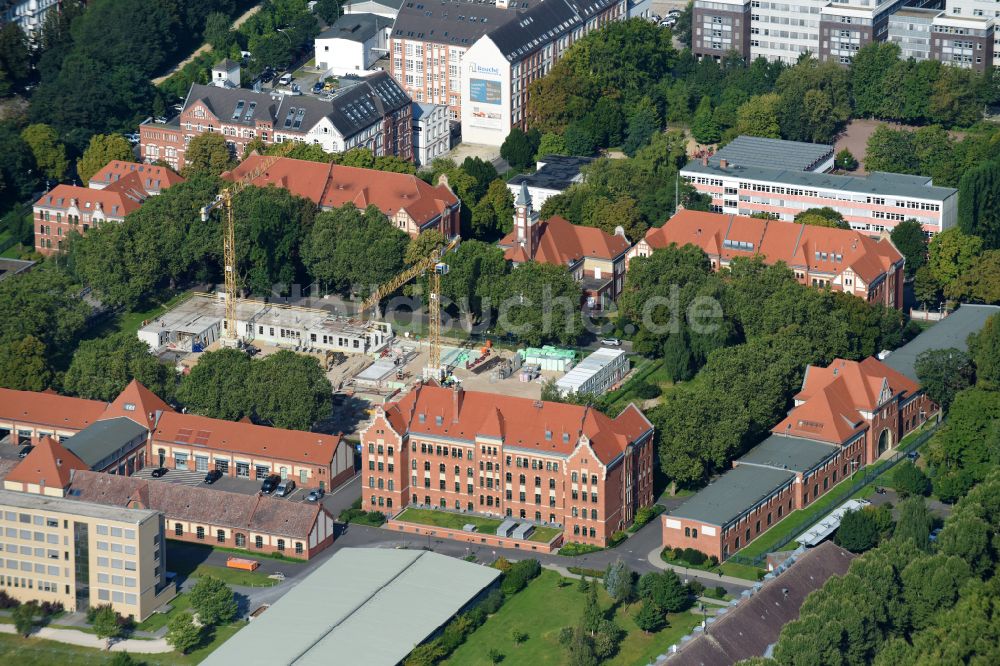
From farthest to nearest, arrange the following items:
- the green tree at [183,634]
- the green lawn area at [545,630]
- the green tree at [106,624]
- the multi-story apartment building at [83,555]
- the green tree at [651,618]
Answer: the multi-story apartment building at [83,555] → the green tree at [106,624] → the green tree at [651,618] → the green tree at [183,634] → the green lawn area at [545,630]

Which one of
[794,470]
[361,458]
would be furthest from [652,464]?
[361,458]

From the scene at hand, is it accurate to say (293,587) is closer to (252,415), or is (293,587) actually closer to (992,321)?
(252,415)

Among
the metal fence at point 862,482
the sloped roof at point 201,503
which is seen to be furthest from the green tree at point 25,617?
the metal fence at point 862,482

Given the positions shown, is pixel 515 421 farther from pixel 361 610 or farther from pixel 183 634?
pixel 183 634

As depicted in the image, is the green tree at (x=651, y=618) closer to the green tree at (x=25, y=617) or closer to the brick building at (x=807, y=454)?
the brick building at (x=807, y=454)

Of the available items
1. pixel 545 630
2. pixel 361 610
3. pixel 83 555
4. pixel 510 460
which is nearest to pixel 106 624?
pixel 83 555

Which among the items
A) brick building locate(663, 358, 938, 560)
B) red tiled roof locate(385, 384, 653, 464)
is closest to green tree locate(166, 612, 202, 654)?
red tiled roof locate(385, 384, 653, 464)

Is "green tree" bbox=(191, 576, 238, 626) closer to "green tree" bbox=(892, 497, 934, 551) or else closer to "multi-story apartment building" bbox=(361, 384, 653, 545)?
"multi-story apartment building" bbox=(361, 384, 653, 545)
